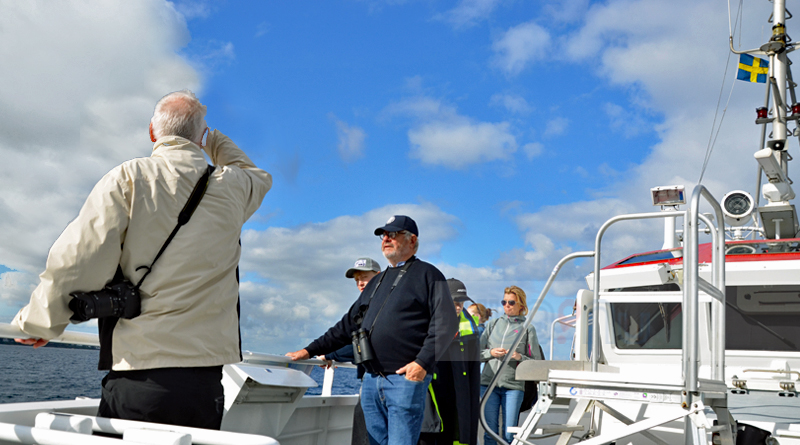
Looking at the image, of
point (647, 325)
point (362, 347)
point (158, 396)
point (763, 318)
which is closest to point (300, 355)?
point (362, 347)

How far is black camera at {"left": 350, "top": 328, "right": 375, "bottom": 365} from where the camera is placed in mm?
3447

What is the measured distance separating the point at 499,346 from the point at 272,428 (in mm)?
2602

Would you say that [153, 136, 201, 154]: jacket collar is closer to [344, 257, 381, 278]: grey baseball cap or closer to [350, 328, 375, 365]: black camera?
[350, 328, 375, 365]: black camera

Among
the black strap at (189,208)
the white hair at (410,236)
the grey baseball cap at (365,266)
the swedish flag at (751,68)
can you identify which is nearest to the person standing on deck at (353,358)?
the grey baseball cap at (365,266)

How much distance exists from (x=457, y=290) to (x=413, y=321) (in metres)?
0.56

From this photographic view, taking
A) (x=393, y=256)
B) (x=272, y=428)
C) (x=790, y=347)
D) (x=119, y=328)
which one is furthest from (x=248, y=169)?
(x=790, y=347)

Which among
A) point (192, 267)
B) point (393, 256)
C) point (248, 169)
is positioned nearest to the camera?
point (192, 267)

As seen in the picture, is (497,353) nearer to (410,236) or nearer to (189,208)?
(410,236)

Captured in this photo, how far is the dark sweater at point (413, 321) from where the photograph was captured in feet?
11.1

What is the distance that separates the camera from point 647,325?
5.25 meters

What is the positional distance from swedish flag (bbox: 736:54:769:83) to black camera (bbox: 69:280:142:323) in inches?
437

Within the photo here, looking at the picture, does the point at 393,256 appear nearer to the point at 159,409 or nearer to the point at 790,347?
the point at 159,409

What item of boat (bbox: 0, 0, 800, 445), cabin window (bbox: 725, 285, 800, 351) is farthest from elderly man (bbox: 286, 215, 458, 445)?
cabin window (bbox: 725, 285, 800, 351)

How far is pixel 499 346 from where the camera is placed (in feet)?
19.0
